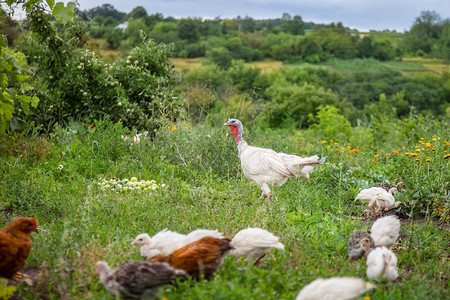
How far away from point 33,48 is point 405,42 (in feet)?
150

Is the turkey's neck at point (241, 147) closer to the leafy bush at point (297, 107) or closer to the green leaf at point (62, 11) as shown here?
the green leaf at point (62, 11)

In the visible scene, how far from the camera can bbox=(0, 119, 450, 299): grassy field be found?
12.9ft

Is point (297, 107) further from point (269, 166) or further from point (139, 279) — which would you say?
point (139, 279)

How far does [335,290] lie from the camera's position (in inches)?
127

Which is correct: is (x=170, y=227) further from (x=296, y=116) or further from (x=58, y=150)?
(x=296, y=116)

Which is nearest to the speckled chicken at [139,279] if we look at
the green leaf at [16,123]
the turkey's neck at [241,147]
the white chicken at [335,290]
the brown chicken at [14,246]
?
the brown chicken at [14,246]

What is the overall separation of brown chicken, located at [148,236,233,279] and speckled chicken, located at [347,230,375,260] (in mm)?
1406

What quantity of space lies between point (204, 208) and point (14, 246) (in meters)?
2.57

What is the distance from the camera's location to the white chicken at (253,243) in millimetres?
4098

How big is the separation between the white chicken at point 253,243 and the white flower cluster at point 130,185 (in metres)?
2.66

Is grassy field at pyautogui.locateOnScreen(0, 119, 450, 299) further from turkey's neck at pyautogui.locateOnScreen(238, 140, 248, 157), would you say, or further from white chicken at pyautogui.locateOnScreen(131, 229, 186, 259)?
turkey's neck at pyautogui.locateOnScreen(238, 140, 248, 157)

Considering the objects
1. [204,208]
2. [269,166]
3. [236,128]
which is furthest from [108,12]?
[204,208]

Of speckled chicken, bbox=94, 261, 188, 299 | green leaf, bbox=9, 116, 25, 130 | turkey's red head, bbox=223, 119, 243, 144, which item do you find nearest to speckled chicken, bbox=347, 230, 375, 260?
speckled chicken, bbox=94, 261, 188, 299

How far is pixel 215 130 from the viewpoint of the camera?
8.41 metres
